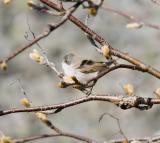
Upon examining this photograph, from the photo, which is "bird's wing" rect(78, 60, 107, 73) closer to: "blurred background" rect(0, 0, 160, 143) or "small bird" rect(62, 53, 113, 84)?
"small bird" rect(62, 53, 113, 84)

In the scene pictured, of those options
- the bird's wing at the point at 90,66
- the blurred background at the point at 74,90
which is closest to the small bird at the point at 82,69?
the bird's wing at the point at 90,66

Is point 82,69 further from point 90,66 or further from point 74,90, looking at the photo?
point 74,90

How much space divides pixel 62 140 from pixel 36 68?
4.25ft

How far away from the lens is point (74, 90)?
265 inches

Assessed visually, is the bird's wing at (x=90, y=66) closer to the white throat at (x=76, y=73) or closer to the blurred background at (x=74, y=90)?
the white throat at (x=76, y=73)

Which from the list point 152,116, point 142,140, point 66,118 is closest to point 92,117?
point 66,118

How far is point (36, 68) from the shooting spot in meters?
7.25

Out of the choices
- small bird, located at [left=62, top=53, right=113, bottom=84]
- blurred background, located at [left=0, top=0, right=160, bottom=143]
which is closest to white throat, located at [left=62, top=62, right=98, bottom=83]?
small bird, located at [left=62, top=53, right=113, bottom=84]

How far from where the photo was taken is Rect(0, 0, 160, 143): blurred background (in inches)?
252

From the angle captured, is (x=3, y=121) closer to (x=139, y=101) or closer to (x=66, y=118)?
(x=66, y=118)

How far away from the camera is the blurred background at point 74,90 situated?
6.40m

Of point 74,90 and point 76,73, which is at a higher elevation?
point 76,73

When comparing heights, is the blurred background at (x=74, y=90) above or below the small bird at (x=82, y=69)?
below

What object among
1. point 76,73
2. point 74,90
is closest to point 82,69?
point 76,73
